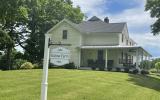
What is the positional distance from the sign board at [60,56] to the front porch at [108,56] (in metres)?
37.8

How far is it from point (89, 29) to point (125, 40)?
612 centimetres

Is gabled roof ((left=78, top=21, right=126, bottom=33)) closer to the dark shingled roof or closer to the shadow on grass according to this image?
the dark shingled roof

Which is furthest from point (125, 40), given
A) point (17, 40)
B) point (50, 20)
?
point (17, 40)

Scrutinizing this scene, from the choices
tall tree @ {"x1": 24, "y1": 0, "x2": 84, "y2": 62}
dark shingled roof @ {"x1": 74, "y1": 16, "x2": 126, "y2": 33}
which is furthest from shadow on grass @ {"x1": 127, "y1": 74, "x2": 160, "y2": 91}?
tall tree @ {"x1": 24, "y1": 0, "x2": 84, "y2": 62}

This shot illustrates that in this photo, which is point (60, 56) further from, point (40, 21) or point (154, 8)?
point (40, 21)

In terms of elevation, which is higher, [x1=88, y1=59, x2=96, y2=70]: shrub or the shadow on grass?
[x1=88, y1=59, x2=96, y2=70]: shrub

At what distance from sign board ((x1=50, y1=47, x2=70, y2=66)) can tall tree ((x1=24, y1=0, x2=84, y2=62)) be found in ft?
153

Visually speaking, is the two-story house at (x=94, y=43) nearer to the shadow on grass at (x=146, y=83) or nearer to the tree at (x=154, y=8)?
the tree at (x=154, y=8)

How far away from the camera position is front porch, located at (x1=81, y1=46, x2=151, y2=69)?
49853mm

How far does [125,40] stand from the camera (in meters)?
56.9

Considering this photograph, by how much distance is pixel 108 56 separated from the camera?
52125mm

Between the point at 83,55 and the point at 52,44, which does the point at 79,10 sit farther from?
the point at 52,44

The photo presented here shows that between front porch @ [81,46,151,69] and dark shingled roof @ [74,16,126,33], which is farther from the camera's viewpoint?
dark shingled roof @ [74,16,126,33]

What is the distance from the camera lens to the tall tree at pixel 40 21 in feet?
195
